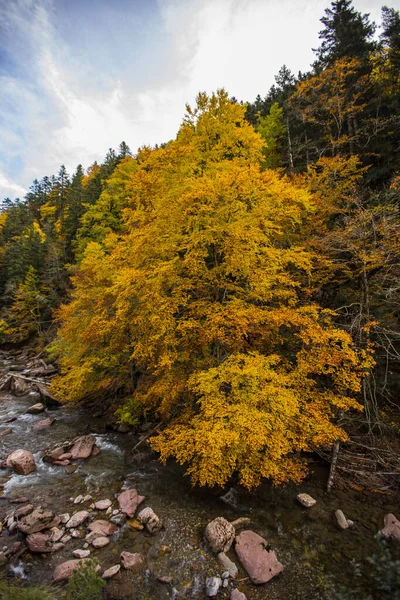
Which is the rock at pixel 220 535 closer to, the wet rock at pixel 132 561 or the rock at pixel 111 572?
the wet rock at pixel 132 561

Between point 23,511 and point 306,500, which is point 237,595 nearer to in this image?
point 306,500

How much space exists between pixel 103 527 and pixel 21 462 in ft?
14.2

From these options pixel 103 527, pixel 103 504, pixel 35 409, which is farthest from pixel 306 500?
pixel 35 409

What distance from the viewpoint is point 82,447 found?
10484 mm

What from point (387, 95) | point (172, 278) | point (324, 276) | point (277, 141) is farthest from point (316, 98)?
point (172, 278)

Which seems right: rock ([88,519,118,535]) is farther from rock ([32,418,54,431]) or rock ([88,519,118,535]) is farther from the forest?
rock ([32,418,54,431])

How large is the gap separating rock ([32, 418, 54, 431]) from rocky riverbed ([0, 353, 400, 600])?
248cm

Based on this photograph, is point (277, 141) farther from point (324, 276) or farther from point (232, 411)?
point (232, 411)

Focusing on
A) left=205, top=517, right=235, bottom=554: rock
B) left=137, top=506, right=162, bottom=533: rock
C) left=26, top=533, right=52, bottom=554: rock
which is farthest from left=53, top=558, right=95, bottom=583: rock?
left=205, top=517, right=235, bottom=554: rock

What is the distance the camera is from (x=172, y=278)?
27.9 feet

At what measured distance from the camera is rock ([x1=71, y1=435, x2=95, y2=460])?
10125 mm

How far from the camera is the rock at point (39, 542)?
19.9 ft

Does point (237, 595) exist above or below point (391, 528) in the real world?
above

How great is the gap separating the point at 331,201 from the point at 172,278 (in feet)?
31.9
